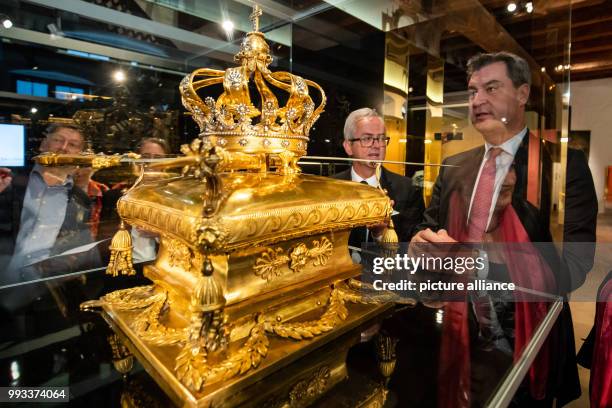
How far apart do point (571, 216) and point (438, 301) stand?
581mm

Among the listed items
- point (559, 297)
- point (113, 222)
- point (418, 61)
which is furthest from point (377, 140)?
point (113, 222)

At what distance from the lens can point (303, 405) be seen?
0.62 metres

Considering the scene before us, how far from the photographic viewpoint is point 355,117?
153 centimetres

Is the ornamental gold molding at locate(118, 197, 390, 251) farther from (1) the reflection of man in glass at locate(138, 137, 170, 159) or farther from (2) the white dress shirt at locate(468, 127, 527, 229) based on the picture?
(1) the reflection of man in glass at locate(138, 137, 170, 159)

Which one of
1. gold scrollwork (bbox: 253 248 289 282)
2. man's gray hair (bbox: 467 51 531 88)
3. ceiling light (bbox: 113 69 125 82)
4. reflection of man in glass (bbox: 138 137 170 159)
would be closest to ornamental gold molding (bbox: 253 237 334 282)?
gold scrollwork (bbox: 253 248 289 282)

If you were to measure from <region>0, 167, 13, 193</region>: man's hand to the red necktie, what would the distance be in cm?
177

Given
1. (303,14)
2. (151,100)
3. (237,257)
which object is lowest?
(237,257)

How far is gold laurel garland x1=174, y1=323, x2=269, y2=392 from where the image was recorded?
A: 1.88 ft

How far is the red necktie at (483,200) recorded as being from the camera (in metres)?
1.22

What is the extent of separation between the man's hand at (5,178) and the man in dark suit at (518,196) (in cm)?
174

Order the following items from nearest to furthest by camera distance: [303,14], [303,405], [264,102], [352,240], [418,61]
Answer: [303,405], [264,102], [418,61], [352,240], [303,14]

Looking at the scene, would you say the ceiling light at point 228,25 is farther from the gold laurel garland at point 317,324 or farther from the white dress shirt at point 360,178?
the gold laurel garland at point 317,324

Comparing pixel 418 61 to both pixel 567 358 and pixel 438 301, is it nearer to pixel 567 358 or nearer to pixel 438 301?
pixel 438 301

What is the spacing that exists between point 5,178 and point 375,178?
1459 millimetres
